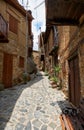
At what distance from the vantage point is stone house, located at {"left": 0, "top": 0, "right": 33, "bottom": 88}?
42.5ft

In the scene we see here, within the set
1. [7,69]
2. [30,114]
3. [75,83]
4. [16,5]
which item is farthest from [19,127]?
[16,5]

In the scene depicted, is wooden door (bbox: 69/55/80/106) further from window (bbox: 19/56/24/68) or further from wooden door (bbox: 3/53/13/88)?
window (bbox: 19/56/24/68)

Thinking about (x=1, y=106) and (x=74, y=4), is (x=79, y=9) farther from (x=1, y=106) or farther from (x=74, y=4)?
(x=1, y=106)

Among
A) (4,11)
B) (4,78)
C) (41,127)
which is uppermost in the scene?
(4,11)

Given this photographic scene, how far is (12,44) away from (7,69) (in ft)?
7.72

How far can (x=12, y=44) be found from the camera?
14.3m

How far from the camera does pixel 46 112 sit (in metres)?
7.22

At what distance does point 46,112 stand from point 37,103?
4.85 feet

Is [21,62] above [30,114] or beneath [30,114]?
above

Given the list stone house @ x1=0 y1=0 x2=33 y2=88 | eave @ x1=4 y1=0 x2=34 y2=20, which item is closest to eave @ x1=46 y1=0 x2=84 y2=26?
stone house @ x1=0 y1=0 x2=33 y2=88

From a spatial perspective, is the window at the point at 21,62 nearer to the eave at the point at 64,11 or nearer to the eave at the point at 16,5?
the eave at the point at 16,5

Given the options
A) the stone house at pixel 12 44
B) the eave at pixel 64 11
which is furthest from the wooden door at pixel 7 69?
the eave at pixel 64 11

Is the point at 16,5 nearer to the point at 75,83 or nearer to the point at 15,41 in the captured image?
the point at 15,41

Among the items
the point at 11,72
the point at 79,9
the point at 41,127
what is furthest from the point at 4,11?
→ the point at 41,127
